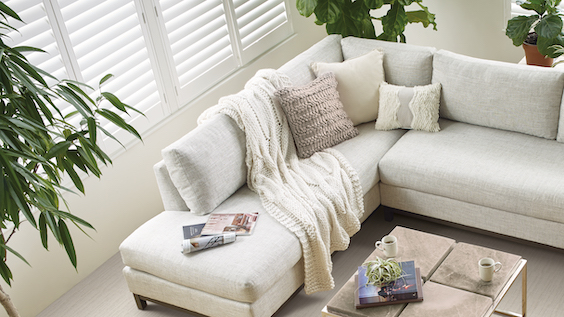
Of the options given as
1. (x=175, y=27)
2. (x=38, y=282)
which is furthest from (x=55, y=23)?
(x=38, y=282)

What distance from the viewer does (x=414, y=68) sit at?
3428 millimetres

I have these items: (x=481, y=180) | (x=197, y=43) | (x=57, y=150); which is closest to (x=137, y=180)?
(x=197, y=43)

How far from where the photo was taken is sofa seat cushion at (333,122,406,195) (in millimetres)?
3117

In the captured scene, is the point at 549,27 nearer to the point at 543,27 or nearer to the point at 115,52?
the point at 543,27

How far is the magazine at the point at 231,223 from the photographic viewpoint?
2.73 m

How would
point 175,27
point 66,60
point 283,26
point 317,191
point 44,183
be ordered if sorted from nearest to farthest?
point 44,183 < point 317,191 < point 66,60 < point 175,27 < point 283,26

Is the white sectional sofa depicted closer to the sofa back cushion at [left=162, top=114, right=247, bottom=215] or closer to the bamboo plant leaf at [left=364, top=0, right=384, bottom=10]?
the sofa back cushion at [left=162, top=114, right=247, bottom=215]

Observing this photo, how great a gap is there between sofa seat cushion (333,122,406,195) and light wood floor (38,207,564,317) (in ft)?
1.03

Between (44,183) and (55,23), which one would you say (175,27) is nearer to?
(55,23)

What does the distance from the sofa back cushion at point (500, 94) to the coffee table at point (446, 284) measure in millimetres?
1009

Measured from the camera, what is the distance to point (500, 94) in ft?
10.4

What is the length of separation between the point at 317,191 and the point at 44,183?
4.38 feet

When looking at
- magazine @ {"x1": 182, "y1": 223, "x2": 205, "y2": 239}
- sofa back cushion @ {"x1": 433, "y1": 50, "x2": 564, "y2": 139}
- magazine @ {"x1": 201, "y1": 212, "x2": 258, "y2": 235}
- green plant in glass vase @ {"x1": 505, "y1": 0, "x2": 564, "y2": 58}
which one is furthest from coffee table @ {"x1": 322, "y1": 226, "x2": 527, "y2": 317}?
green plant in glass vase @ {"x1": 505, "y1": 0, "x2": 564, "y2": 58}

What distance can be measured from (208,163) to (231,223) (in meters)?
0.32
